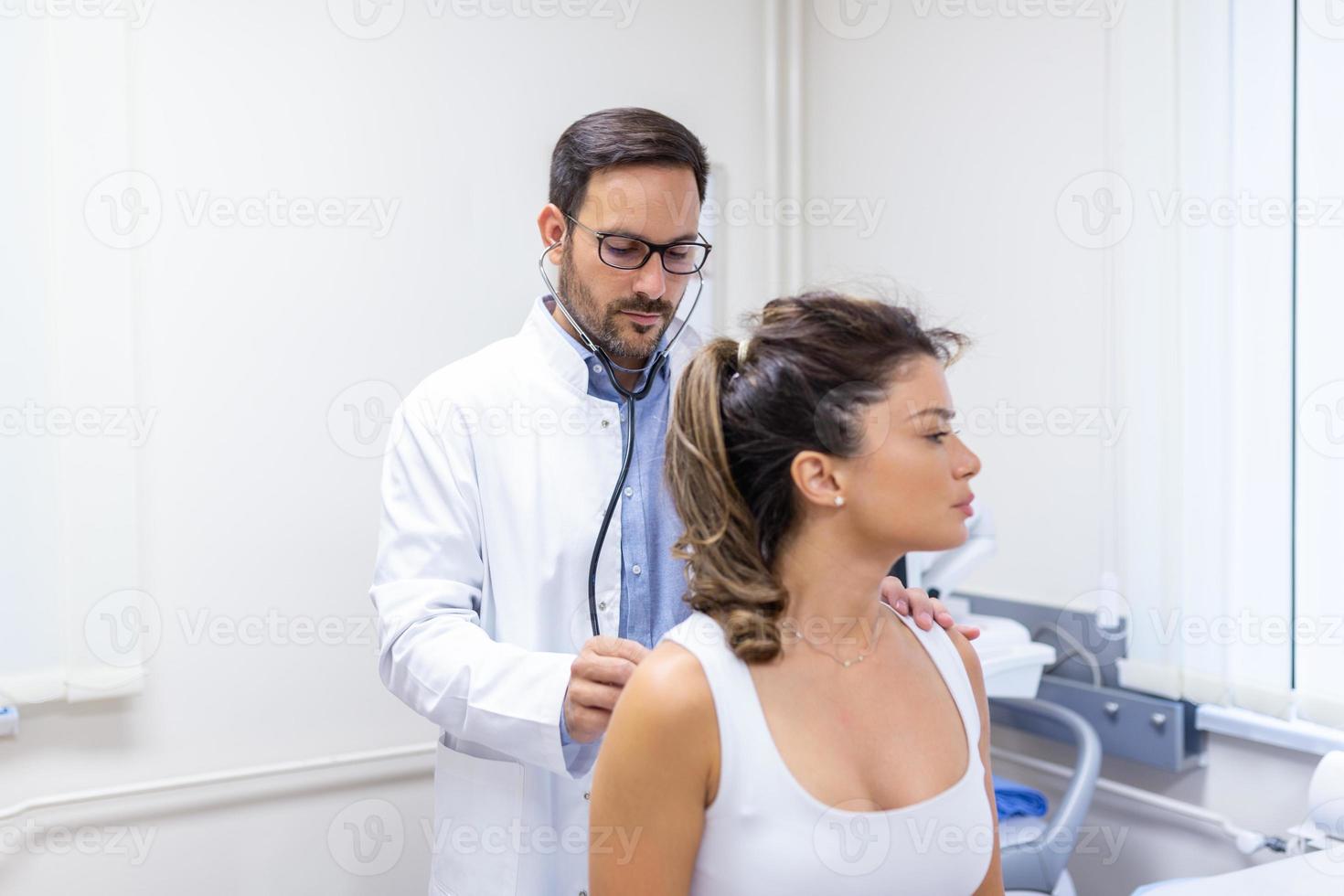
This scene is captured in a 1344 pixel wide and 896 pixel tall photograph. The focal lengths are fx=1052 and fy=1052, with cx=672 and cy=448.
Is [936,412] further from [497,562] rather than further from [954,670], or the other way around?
[497,562]

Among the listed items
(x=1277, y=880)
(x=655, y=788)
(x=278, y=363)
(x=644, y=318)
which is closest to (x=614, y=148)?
(x=644, y=318)

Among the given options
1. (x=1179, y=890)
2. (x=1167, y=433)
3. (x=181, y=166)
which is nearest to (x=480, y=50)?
(x=181, y=166)

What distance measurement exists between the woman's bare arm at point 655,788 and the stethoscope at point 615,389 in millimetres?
369

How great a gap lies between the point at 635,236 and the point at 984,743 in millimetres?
718

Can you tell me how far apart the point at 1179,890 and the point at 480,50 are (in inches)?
76.4

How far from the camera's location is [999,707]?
2.22 metres

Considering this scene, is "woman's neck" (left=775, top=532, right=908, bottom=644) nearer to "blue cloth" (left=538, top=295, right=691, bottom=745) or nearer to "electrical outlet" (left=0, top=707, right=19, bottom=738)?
"blue cloth" (left=538, top=295, right=691, bottom=745)

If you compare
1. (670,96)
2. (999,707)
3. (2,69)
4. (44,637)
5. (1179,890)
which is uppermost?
(670,96)

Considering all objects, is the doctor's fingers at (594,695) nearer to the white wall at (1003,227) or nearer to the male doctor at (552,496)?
the male doctor at (552,496)

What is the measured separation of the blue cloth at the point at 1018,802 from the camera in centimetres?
184

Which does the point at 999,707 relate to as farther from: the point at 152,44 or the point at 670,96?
the point at 152,44

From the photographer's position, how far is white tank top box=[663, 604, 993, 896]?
0.93 meters

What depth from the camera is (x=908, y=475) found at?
994 mm

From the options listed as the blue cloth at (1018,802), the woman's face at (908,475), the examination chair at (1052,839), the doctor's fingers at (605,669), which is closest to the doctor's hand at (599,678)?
the doctor's fingers at (605,669)
